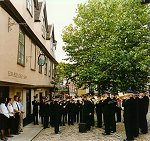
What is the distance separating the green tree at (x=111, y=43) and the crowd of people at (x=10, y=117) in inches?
314

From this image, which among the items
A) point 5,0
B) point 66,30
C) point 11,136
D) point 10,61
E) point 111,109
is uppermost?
point 66,30

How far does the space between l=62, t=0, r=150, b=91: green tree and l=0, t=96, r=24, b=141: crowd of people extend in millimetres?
7965

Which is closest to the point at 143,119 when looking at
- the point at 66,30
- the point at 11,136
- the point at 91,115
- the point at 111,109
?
A: the point at 111,109

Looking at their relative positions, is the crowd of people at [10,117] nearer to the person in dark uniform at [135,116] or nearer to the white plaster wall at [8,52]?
the white plaster wall at [8,52]

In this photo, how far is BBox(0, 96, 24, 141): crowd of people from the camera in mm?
14760

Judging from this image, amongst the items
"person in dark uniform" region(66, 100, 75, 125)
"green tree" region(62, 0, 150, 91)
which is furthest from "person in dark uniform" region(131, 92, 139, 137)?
"person in dark uniform" region(66, 100, 75, 125)

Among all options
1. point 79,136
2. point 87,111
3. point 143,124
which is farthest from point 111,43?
point 79,136

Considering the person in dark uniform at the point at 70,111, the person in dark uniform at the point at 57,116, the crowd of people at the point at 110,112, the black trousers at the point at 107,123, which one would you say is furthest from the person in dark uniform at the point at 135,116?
the person in dark uniform at the point at 70,111

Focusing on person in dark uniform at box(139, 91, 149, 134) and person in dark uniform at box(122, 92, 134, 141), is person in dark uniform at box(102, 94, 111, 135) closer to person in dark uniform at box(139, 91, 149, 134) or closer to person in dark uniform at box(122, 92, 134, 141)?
person in dark uniform at box(139, 91, 149, 134)

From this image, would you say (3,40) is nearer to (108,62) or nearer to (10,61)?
(10,61)

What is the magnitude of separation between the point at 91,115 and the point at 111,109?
2801mm

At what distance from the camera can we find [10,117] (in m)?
16.3

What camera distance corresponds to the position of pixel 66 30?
32.9m

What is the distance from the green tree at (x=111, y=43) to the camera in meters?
23.2
